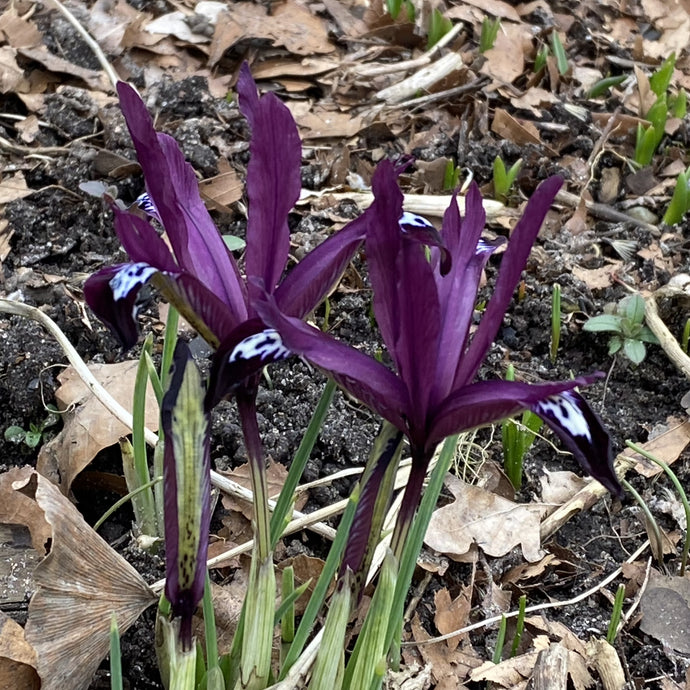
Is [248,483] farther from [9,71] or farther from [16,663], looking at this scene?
[9,71]


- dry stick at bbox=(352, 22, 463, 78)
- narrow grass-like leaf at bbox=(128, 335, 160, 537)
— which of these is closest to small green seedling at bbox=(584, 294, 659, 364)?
narrow grass-like leaf at bbox=(128, 335, 160, 537)

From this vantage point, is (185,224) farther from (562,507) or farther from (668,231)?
(668,231)

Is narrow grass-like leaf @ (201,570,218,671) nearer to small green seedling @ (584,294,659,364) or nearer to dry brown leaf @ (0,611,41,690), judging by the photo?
dry brown leaf @ (0,611,41,690)

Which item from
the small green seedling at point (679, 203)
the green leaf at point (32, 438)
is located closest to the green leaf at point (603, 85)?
the small green seedling at point (679, 203)

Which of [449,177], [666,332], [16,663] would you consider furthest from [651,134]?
[16,663]

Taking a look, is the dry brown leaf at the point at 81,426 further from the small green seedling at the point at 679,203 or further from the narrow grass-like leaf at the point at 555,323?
the small green seedling at the point at 679,203
